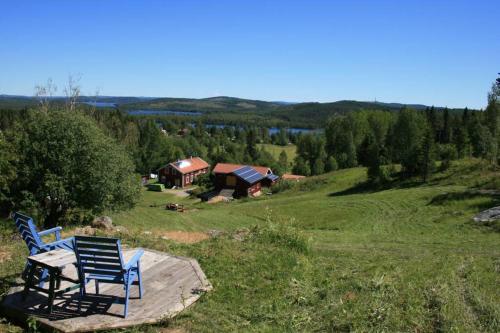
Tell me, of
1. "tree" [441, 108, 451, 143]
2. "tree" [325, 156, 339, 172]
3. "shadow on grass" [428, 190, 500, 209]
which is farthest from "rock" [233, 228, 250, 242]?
"tree" [441, 108, 451, 143]

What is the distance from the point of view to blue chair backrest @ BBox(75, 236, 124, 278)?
20.2 feet

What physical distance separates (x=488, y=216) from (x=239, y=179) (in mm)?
45064

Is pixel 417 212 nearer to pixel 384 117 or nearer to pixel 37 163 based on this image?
pixel 37 163

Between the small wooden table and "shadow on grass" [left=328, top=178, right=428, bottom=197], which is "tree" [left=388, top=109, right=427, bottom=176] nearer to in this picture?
"shadow on grass" [left=328, top=178, right=428, bottom=197]

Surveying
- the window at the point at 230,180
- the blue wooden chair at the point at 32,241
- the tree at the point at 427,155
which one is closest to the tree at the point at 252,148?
the window at the point at 230,180

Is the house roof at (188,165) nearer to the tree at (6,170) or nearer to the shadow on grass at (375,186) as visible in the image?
the shadow on grass at (375,186)

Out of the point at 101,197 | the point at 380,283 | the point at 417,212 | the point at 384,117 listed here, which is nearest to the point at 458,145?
the point at 384,117

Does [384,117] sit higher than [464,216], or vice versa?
[384,117]

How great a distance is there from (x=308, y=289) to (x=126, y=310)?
3.10 metres

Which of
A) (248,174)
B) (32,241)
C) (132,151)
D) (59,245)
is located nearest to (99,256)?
(59,245)

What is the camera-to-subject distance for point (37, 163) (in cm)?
1723

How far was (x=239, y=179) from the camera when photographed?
217ft

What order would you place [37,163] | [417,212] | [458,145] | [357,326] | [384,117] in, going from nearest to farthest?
[357,326] → [37,163] → [417,212] → [458,145] → [384,117]

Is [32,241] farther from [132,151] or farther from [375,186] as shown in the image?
[132,151]
